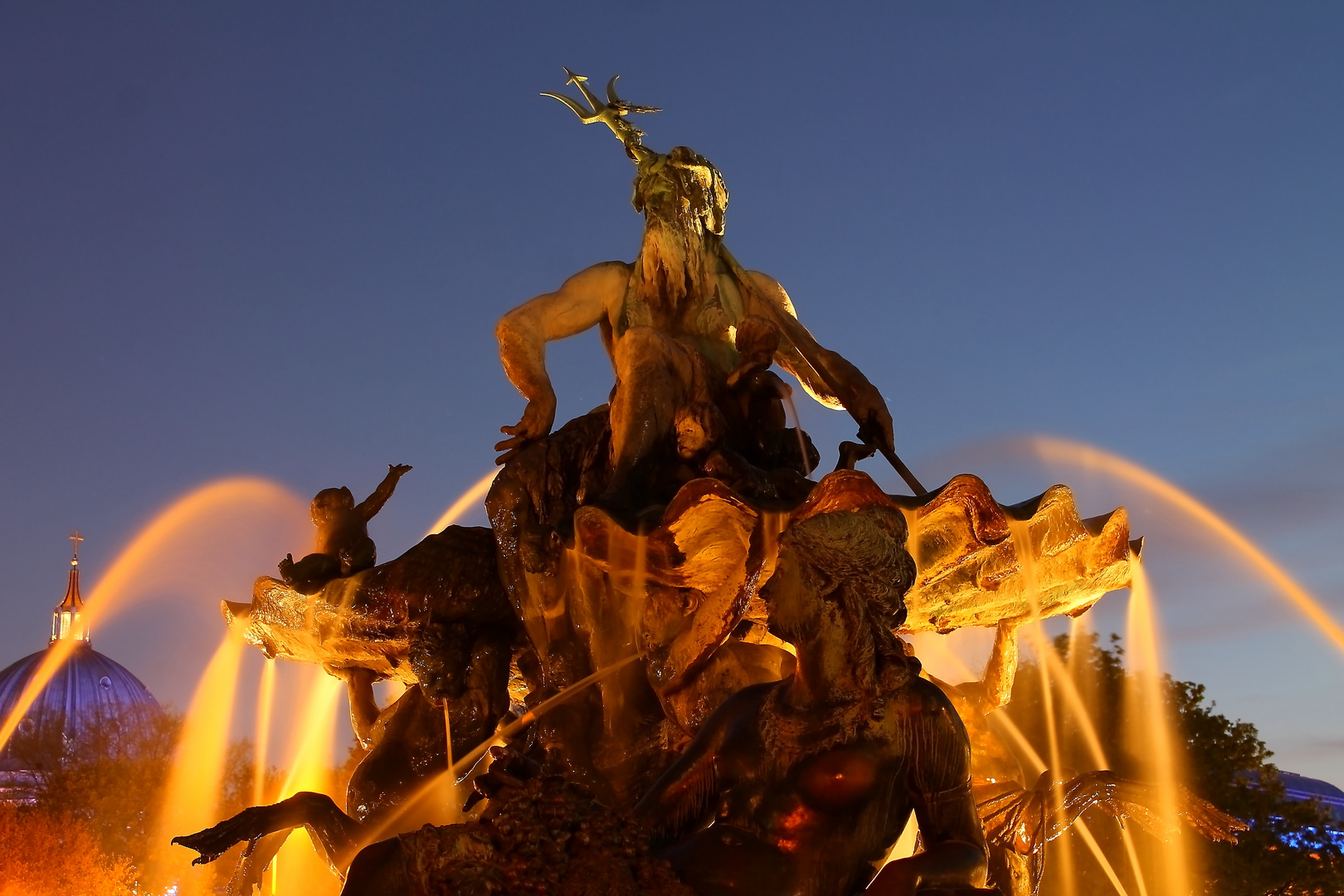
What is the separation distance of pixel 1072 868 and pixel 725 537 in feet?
39.6

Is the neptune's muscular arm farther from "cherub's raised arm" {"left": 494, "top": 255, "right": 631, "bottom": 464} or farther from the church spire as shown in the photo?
the church spire

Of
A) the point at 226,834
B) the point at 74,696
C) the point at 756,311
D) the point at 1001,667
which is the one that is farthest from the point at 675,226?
the point at 74,696

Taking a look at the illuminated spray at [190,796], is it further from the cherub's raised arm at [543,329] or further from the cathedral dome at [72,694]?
the cherub's raised arm at [543,329]

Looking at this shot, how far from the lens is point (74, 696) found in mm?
65312

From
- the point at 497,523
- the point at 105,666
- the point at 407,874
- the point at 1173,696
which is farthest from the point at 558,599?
the point at 105,666

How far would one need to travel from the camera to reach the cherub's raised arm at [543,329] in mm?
7375

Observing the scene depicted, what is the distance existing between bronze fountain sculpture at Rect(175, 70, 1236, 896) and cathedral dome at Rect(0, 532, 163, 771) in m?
43.1

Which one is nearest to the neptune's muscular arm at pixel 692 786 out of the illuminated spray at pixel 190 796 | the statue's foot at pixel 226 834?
the statue's foot at pixel 226 834

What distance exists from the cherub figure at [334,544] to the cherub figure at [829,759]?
413 cm

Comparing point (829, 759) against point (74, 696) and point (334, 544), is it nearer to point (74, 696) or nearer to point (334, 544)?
point (334, 544)

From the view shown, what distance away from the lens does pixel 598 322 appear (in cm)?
774

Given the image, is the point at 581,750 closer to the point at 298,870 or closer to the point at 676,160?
the point at 676,160

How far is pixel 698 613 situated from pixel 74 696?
6534 cm

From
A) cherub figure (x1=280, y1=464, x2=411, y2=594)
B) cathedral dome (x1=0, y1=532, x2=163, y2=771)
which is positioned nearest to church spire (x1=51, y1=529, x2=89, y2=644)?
cathedral dome (x1=0, y1=532, x2=163, y2=771)
